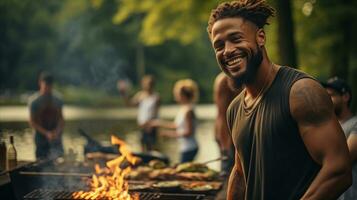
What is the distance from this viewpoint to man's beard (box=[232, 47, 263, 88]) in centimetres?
288

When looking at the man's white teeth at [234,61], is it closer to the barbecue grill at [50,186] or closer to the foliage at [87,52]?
the barbecue grill at [50,186]

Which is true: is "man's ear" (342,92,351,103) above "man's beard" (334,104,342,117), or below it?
above

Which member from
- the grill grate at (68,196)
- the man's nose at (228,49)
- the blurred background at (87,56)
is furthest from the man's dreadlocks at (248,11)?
→ the blurred background at (87,56)

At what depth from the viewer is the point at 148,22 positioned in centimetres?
1557

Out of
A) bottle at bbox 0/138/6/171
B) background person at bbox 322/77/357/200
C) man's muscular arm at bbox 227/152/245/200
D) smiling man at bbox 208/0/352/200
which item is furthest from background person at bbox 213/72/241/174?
smiling man at bbox 208/0/352/200

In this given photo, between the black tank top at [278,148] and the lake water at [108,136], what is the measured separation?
28.8ft

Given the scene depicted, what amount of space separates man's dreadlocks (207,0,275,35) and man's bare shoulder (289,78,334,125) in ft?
1.64

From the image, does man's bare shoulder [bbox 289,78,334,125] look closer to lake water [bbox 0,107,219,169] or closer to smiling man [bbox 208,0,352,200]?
smiling man [bbox 208,0,352,200]

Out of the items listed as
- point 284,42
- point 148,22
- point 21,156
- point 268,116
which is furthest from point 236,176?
point 148,22

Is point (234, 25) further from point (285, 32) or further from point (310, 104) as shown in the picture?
point (285, 32)

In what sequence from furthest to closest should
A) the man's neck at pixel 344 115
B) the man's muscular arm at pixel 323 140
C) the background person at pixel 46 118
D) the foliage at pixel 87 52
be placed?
the foliage at pixel 87 52 → the background person at pixel 46 118 → the man's neck at pixel 344 115 → the man's muscular arm at pixel 323 140

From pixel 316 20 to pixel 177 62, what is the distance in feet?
130

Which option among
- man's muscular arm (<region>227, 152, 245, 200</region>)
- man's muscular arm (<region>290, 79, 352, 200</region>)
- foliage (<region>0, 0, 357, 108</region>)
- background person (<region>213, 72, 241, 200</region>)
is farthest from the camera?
foliage (<region>0, 0, 357, 108</region>)

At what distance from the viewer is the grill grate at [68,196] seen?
206 inches
